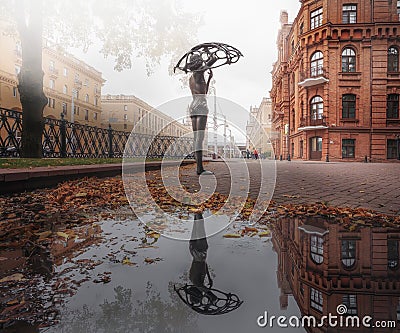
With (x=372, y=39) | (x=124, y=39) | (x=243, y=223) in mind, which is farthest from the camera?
(x=372, y=39)

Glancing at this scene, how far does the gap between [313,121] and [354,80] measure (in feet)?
16.9

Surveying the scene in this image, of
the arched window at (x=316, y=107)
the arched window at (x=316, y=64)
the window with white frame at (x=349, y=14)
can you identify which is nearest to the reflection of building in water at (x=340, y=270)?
the arched window at (x=316, y=107)

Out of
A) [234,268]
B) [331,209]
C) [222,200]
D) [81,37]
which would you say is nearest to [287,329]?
[234,268]

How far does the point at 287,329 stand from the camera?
1.10 metres

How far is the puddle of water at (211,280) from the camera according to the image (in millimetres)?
1149

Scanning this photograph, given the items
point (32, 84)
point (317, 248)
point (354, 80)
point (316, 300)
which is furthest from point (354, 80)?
point (316, 300)

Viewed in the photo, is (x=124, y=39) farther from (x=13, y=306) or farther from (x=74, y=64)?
(x=74, y=64)

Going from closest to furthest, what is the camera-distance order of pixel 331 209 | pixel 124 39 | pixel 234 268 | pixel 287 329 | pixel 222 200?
1. pixel 287 329
2. pixel 234 268
3. pixel 331 209
4. pixel 222 200
5. pixel 124 39

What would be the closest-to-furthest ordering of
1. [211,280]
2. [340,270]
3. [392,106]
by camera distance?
[211,280] < [340,270] < [392,106]

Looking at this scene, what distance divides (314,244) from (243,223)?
0.80m

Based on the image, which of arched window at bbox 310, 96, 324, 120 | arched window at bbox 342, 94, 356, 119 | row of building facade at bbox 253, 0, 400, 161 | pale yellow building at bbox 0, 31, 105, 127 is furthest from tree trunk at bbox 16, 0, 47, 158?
arched window at bbox 342, 94, 356, 119

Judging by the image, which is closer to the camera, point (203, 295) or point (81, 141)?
point (203, 295)

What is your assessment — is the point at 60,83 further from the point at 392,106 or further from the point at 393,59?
the point at 392,106

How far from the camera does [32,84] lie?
814 cm
